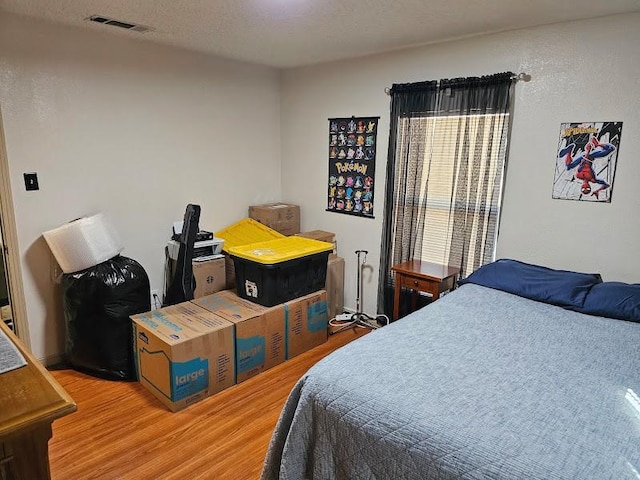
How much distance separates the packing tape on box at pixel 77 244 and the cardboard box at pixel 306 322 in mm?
1340

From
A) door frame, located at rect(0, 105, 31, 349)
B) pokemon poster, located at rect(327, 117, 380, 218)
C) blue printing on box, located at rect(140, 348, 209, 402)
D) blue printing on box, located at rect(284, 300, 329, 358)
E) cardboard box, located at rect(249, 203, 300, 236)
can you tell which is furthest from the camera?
cardboard box, located at rect(249, 203, 300, 236)

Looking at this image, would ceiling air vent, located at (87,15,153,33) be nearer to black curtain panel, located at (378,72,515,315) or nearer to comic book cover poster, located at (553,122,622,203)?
black curtain panel, located at (378,72,515,315)

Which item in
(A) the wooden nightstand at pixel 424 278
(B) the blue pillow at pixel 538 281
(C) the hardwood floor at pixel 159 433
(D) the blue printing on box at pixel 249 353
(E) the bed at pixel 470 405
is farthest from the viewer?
(A) the wooden nightstand at pixel 424 278

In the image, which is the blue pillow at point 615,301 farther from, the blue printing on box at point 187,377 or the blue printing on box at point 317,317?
the blue printing on box at point 187,377

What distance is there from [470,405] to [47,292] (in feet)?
9.41

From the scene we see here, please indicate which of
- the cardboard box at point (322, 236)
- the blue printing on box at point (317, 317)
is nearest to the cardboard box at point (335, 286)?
the cardboard box at point (322, 236)

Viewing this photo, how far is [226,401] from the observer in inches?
104

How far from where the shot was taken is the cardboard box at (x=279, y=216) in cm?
396

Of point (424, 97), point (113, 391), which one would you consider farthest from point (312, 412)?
point (424, 97)

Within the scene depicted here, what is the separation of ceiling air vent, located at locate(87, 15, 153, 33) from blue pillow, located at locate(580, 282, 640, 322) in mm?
3189

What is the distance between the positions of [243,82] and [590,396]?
140 inches

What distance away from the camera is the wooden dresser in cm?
92

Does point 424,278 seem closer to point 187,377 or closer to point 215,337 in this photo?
point 215,337

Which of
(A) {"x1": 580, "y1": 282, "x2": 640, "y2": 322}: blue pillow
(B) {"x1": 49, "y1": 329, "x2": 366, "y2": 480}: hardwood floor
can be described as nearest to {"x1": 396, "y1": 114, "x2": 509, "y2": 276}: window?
(A) {"x1": 580, "y1": 282, "x2": 640, "y2": 322}: blue pillow
